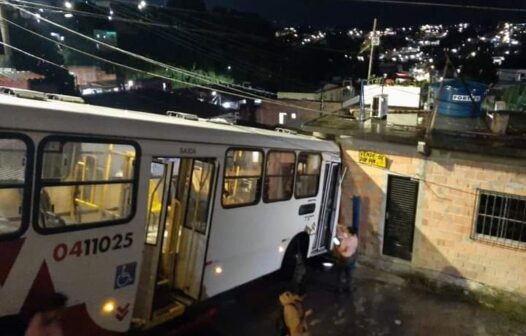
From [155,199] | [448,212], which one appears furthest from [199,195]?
[448,212]

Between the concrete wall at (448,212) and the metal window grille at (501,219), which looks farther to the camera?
the concrete wall at (448,212)

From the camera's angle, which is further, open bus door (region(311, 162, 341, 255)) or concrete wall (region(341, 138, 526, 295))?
open bus door (region(311, 162, 341, 255))

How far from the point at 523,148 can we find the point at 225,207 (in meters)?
5.93

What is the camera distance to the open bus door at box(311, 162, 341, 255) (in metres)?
9.84

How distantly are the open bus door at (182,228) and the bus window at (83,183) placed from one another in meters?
1.09

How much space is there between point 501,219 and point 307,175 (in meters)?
3.96

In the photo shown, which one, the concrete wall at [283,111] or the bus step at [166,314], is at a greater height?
the concrete wall at [283,111]

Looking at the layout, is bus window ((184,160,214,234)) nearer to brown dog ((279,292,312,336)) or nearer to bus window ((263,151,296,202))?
bus window ((263,151,296,202))

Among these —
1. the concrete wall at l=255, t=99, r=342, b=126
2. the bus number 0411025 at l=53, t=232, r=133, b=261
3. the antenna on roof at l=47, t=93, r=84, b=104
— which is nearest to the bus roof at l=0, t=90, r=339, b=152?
the antenna on roof at l=47, t=93, r=84, b=104

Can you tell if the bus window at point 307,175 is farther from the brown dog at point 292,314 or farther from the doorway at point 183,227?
the brown dog at point 292,314

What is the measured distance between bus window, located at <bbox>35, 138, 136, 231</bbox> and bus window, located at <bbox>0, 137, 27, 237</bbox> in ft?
0.55

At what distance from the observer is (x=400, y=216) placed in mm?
10172

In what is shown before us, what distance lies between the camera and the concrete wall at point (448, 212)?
8.91 meters

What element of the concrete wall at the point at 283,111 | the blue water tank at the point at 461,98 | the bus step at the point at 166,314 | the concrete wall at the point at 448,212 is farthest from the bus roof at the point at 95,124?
the concrete wall at the point at 283,111
